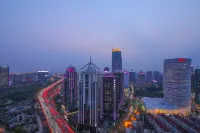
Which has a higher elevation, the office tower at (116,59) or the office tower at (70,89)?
the office tower at (116,59)

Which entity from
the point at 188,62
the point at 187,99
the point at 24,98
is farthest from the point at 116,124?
the point at 24,98

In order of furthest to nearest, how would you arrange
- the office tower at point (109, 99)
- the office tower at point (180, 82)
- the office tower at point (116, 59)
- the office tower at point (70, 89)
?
the office tower at point (116, 59), the office tower at point (70, 89), the office tower at point (180, 82), the office tower at point (109, 99)

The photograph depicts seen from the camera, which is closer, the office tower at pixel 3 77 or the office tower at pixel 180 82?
the office tower at pixel 180 82

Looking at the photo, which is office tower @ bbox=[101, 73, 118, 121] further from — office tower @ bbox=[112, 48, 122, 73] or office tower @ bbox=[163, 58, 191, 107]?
office tower @ bbox=[112, 48, 122, 73]

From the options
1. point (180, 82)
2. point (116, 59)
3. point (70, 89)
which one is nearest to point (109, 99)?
point (70, 89)

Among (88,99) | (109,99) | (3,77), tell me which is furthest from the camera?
(3,77)

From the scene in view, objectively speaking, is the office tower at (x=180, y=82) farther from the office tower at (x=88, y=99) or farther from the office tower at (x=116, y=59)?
the office tower at (x=116, y=59)

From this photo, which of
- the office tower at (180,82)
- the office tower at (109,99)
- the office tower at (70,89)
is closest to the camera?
the office tower at (109,99)

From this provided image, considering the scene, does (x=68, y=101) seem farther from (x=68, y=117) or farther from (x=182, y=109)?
(x=182, y=109)

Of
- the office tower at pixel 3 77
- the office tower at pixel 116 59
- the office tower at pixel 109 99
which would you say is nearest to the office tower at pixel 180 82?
the office tower at pixel 109 99

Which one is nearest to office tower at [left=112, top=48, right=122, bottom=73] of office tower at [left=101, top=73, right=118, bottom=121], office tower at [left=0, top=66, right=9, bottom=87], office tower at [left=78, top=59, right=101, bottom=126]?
office tower at [left=0, top=66, right=9, bottom=87]

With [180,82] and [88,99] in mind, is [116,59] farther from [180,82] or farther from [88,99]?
[88,99]
